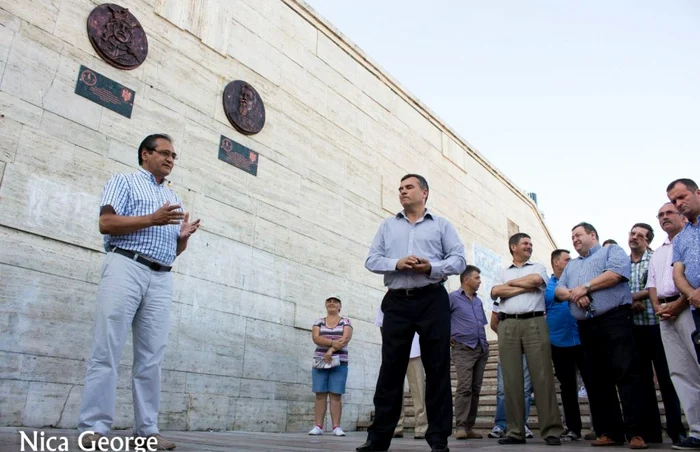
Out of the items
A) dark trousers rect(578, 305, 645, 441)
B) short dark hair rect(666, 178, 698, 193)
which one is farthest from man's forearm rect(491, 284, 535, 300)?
short dark hair rect(666, 178, 698, 193)

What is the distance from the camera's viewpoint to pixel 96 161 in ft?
16.0

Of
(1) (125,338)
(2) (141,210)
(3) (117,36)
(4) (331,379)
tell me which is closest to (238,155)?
(3) (117,36)

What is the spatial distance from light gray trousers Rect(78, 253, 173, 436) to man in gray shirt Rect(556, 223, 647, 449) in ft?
10.2

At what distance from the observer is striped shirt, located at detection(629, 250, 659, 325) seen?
4.38 m

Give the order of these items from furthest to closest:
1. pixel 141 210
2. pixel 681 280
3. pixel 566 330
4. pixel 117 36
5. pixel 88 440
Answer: pixel 117 36 → pixel 566 330 → pixel 681 280 → pixel 141 210 → pixel 88 440

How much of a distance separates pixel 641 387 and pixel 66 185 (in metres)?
4.81

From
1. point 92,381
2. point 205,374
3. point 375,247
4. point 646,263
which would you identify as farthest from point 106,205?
point 646,263

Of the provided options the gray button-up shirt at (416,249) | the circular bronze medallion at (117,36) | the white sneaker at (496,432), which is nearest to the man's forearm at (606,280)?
the gray button-up shirt at (416,249)

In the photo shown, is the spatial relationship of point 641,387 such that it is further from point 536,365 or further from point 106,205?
point 106,205

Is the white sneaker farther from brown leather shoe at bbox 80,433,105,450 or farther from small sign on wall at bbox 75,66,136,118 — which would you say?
small sign on wall at bbox 75,66,136,118

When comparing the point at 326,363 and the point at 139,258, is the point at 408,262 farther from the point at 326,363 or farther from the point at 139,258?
the point at 326,363

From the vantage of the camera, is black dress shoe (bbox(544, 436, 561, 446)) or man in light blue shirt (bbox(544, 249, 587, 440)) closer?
black dress shoe (bbox(544, 436, 561, 446))

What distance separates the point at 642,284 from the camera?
4.65 meters

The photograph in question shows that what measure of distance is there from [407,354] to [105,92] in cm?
380
